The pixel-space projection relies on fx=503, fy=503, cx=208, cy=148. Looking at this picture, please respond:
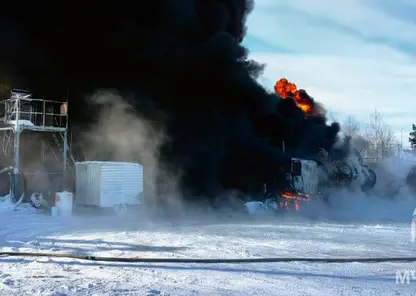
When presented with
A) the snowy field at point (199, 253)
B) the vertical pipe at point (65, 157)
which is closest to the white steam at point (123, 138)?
the vertical pipe at point (65, 157)

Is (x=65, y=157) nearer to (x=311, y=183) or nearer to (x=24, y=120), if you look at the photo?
(x=24, y=120)

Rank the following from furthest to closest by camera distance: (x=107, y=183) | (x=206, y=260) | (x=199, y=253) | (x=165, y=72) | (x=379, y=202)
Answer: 1. (x=379, y=202)
2. (x=165, y=72)
3. (x=107, y=183)
4. (x=199, y=253)
5. (x=206, y=260)

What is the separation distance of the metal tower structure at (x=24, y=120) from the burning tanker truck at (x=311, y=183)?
31.0 feet

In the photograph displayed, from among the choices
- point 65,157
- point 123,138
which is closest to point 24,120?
point 65,157

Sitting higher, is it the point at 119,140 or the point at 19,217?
the point at 119,140

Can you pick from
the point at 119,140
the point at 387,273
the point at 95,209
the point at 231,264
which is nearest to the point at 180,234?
the point at 231,264

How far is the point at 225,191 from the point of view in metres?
27.7

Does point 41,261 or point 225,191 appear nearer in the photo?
point 41,261

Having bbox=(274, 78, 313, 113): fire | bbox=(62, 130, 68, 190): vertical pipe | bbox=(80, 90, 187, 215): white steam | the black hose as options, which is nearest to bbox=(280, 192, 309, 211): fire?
bbox=(80, 90, 187, 215): white steam

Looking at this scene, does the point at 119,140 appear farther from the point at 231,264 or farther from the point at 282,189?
the point at 231,264

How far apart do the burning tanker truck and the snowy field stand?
16.2ft

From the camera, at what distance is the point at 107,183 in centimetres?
2069

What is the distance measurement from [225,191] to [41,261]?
18819 millimetres

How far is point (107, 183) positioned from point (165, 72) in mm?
9181
